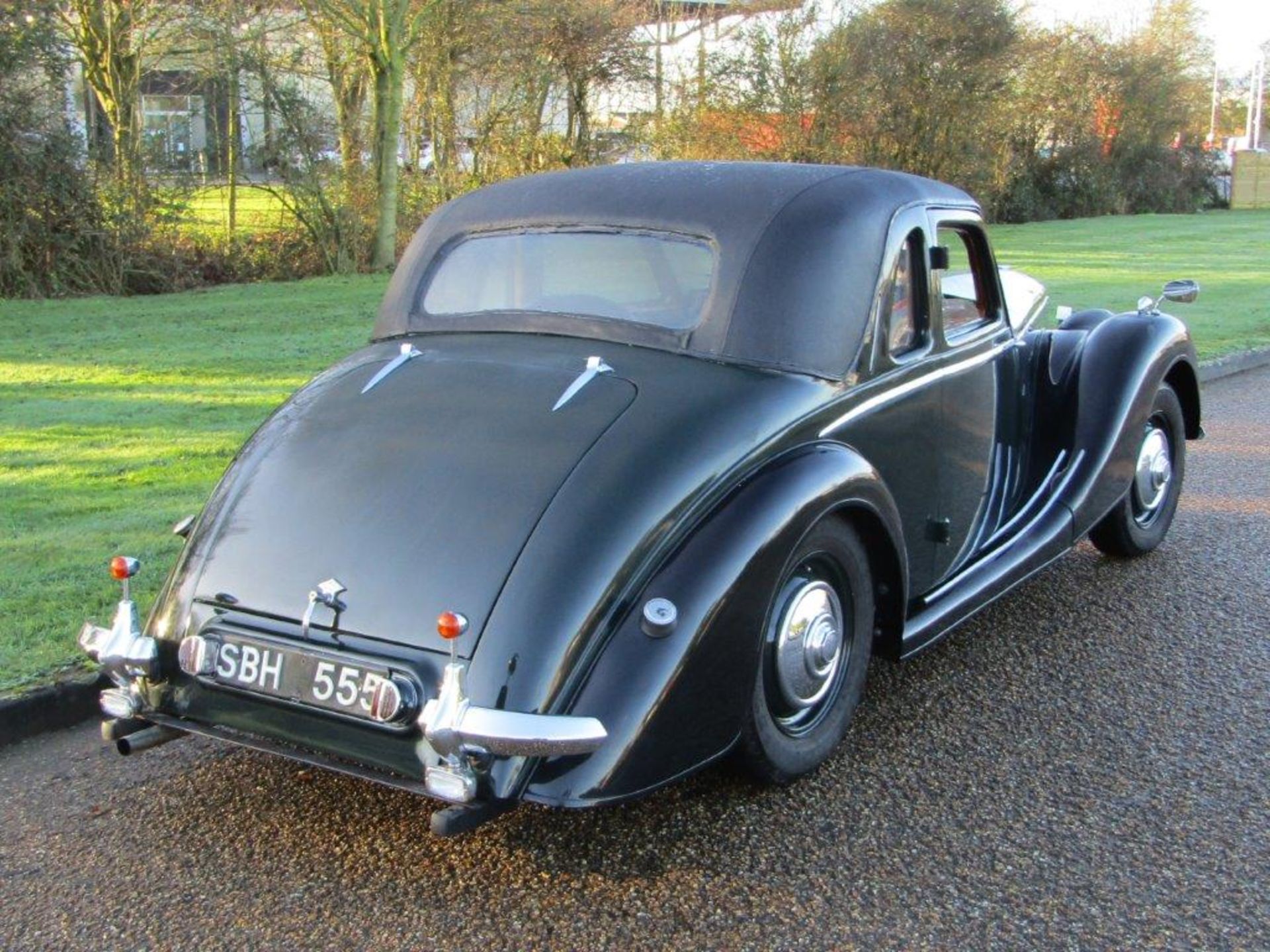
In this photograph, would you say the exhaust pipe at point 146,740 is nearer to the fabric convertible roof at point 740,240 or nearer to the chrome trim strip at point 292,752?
the chrome trim strip at point 292,752

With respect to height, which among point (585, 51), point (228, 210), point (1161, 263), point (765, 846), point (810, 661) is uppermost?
point (585, 51)

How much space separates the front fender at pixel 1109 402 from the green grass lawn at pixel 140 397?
3.40 metres

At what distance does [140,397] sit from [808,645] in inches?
257

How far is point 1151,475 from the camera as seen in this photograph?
545cm

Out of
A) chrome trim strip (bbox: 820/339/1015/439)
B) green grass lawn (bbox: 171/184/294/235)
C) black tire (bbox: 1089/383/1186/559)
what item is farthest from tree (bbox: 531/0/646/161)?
chrome trim strip (bbox: 820/339/1015/439)

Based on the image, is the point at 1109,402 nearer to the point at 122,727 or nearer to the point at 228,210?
the point at 122,727

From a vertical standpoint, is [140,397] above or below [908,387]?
below

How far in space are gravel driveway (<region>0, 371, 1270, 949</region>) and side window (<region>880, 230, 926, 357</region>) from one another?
3.64 feet

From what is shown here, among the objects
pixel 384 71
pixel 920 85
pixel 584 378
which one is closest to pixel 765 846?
Answer: pixel 584 378

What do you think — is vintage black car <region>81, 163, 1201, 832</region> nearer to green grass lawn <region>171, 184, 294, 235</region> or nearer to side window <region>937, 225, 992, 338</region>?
side window <region>937, 225, 992, 338</region>

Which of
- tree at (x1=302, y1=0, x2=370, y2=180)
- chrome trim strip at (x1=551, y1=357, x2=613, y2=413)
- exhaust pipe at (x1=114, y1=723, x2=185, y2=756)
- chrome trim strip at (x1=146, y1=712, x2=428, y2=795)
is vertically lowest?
exhaust pipe at (x1=114, y1=723, x2=185, y2=756)

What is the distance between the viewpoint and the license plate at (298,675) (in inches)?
115

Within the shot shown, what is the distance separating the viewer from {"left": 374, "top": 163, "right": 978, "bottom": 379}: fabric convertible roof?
143 inches

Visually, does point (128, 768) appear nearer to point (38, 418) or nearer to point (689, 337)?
point (689, 337)
